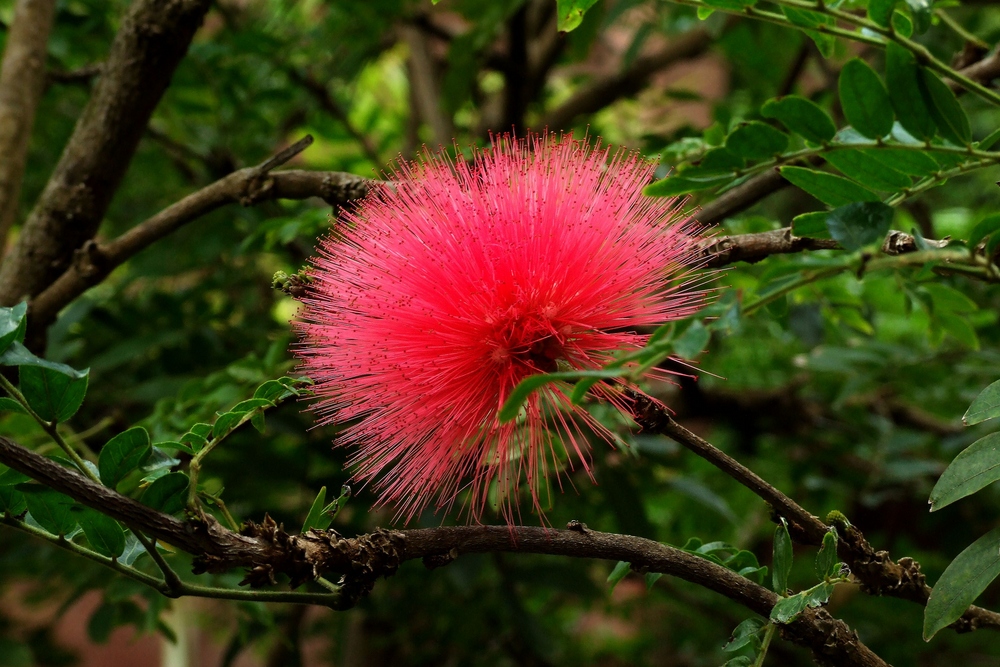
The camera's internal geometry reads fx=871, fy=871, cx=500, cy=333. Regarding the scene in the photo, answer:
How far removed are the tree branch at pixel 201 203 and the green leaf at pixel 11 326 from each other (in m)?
0.46

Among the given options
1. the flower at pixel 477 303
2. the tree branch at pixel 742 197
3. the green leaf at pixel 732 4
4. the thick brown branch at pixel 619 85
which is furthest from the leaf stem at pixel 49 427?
the thick brown branch at pixel 619 85

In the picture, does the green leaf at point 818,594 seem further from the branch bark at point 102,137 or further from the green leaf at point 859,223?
the branch bark at point 102,137

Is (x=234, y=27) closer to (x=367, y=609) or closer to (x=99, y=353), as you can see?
(x=99, y=353)

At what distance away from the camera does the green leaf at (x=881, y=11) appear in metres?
0.84

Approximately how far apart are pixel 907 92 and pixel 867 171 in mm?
95

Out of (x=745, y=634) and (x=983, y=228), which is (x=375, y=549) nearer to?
(x=745, y=634)

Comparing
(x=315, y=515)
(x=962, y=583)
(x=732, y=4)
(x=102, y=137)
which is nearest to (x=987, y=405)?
(x=962, y=583)

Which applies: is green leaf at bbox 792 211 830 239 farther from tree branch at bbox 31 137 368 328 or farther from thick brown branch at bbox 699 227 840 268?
tree branch at bbox 31 137 368 328

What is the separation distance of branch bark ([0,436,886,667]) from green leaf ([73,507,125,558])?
82 millimetres

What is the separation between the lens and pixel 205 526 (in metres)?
0.81

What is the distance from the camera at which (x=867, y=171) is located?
3.04 feet

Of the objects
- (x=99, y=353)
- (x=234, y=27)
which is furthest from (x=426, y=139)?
(x=99, y=353)

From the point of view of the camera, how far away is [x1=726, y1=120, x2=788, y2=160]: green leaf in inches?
34.4

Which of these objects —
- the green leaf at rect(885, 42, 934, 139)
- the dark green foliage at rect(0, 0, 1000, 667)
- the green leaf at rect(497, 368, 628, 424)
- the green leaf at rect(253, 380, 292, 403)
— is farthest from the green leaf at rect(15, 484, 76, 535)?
the green leaf at rect(885, 42, 934, 139)
